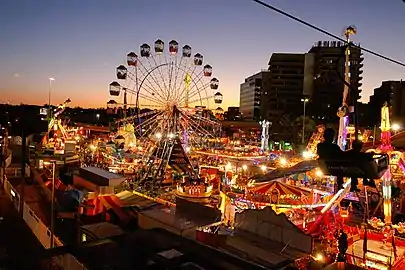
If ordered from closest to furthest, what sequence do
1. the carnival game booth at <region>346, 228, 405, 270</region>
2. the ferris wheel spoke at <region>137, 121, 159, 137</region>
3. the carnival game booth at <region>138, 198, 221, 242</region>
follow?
1. the carnival game booth at <region>346, 228, 405, 270</region>
2. the carnival game booth at <region>138, 198, 221, 242</region>
3. the ferris wheel spoke at <region>137, 121, 159, 137</region>

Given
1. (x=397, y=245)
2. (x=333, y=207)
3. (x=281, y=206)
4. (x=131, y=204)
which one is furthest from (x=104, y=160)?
(x=397, y=245)

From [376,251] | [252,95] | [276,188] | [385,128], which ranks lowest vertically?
[376,251]

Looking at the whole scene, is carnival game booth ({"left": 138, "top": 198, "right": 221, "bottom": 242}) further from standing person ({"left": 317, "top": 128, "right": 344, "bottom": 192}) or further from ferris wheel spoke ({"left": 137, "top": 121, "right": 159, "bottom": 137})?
ferris wheel spoke ({"left": 137, "top": 121, "right": 159, "bottom": 137})

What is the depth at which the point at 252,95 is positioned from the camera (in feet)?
300

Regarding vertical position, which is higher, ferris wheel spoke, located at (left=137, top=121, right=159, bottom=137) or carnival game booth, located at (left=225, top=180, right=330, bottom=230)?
ferris wheel spoke, located at (left=137, top=121, right=159, bottom=137)

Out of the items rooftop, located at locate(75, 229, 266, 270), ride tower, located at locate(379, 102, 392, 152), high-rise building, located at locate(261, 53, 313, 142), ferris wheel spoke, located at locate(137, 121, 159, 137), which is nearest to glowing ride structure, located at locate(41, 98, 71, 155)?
ferris wheel spoke, located at locate(137, 121, 159, 137)

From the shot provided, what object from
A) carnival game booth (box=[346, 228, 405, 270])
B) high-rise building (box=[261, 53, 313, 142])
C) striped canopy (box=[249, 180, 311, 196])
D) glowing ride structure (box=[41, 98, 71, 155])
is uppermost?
high-rise building (box=[261, 53, 313, 142])

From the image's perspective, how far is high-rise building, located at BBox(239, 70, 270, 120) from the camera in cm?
8294

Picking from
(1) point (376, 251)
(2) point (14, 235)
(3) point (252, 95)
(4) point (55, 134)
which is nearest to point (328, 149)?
(1) point (376, 251)

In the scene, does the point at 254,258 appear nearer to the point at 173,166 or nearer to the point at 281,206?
the point at 281,206

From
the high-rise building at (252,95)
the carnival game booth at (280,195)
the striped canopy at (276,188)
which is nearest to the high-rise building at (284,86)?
the high-rise building at (252,95)

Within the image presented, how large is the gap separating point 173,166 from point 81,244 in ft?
48.0

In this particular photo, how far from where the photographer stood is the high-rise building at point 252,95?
82.9 meters

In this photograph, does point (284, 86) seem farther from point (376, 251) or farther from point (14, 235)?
point (14, 235)
